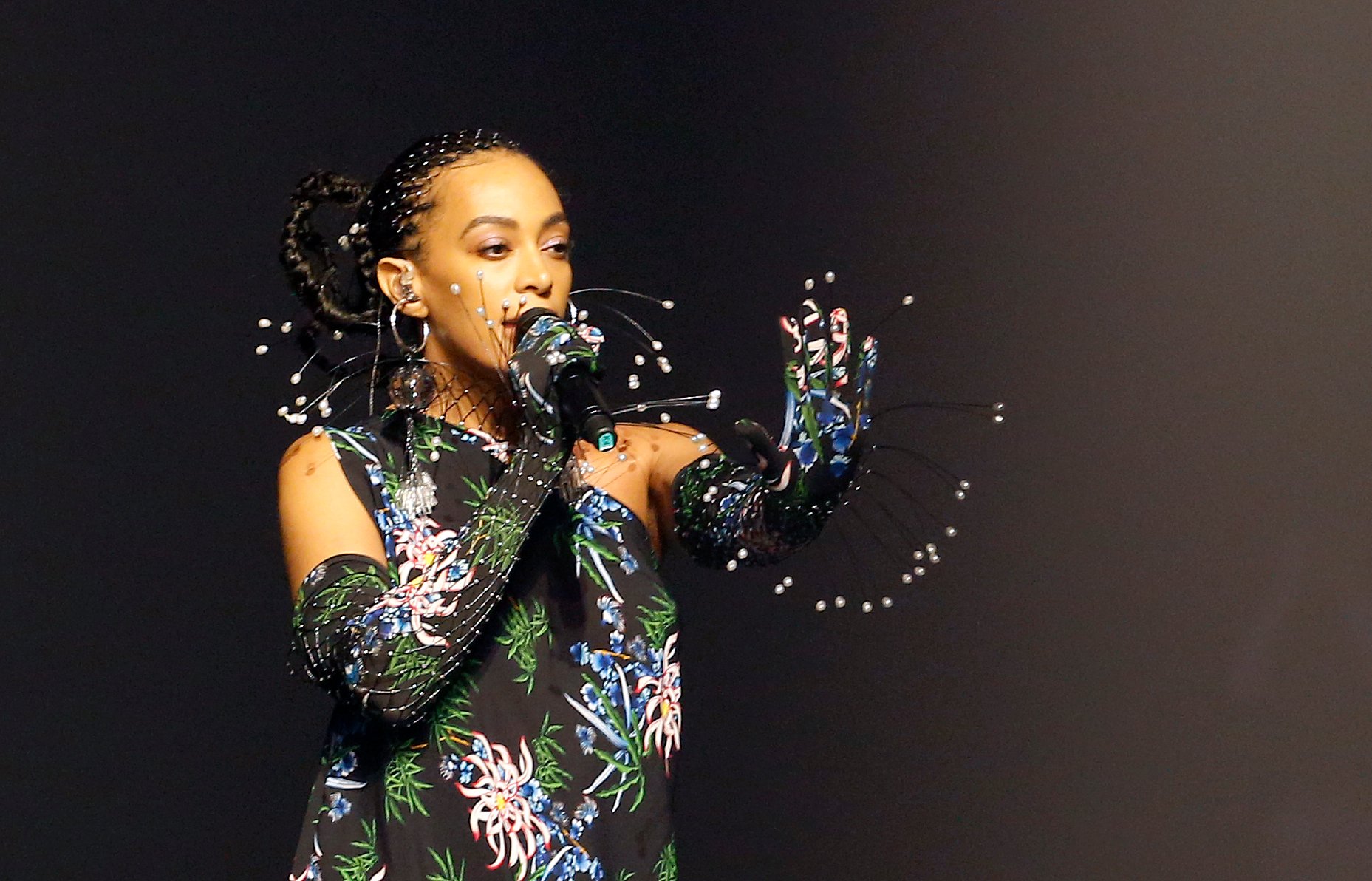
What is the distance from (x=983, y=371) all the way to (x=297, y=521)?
85 cm

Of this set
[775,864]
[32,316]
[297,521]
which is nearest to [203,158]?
[32,316]

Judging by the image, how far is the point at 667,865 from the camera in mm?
1463

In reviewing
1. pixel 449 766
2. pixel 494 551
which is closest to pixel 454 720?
pixel 449 766

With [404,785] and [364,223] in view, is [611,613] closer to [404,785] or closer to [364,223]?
[404,785]

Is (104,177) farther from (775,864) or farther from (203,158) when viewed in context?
(775,864)

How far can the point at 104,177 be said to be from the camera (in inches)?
77.9

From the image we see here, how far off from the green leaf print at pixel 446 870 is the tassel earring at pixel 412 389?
266mm

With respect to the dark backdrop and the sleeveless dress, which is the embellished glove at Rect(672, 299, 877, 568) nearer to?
the sleeveless dress

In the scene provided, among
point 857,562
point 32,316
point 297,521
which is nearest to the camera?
point 297,521

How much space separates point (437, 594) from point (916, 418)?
33.5 inches

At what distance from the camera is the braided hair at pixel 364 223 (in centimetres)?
154

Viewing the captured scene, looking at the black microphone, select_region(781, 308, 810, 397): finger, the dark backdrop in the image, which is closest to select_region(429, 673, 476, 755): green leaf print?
the black microphone

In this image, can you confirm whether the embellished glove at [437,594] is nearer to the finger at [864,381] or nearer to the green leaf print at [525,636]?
the green leaf print at [525,636]

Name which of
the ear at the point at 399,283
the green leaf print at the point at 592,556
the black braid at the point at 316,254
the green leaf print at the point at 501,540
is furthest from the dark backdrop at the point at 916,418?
the green leaf print at the point at 501,540
